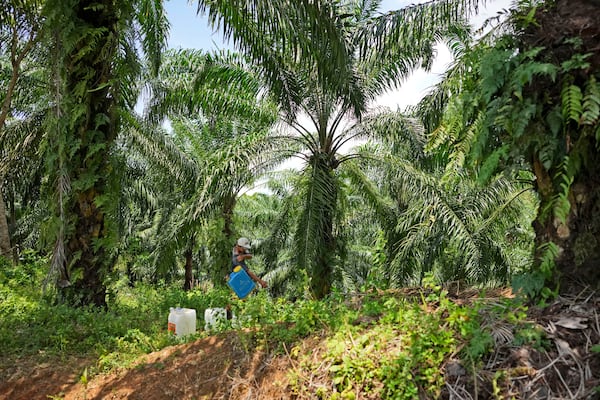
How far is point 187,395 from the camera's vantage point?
12.6 ft

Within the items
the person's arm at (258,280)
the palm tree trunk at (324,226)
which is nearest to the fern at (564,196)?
the person's arm at (258,280)

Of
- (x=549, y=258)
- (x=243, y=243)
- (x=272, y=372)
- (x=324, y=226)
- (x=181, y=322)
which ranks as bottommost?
(x=272, y=372)

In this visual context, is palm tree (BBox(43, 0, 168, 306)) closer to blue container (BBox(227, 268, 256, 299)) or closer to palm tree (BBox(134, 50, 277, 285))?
blue container (BBox(227, 268, 256, 299))

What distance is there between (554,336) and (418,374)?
791mm

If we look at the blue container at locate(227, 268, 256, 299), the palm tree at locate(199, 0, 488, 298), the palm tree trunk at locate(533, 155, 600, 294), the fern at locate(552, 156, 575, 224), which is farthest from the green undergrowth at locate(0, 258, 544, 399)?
the palm tree at locate(199, 0, 488, 298)

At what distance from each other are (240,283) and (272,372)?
3344 mm

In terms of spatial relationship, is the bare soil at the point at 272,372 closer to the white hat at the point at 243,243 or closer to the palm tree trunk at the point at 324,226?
the white hat at the point at 243,243

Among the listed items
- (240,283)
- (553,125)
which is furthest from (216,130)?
(553,125)

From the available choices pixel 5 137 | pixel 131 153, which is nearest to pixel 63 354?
pixel 5 137

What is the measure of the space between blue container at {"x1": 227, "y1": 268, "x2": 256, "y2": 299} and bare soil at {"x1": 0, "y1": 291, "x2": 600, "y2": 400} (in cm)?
203

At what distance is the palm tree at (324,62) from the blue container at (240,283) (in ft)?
8.30

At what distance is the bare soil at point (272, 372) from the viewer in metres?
2.77

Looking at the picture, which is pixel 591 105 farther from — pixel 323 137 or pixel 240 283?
pixel 323 137

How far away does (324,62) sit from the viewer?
23.2 feet
